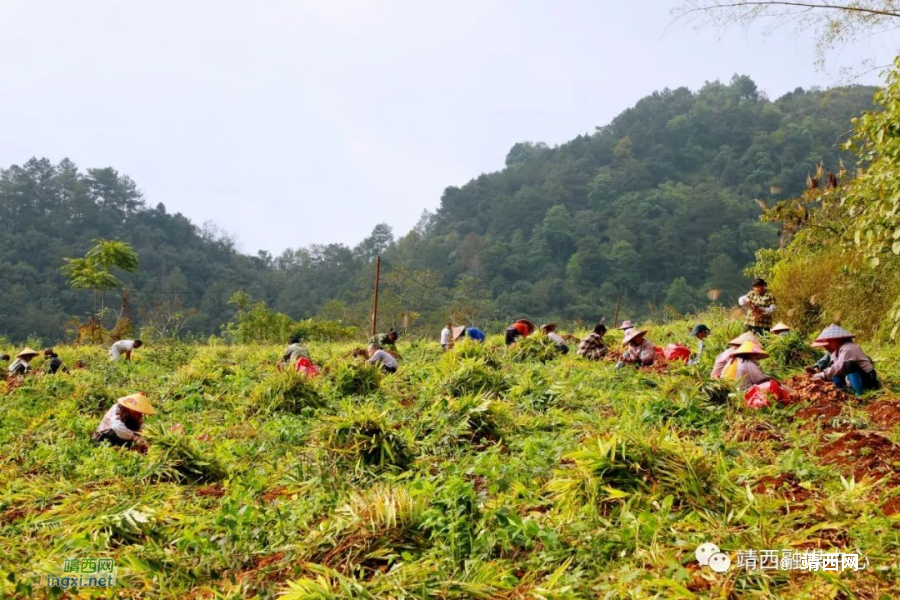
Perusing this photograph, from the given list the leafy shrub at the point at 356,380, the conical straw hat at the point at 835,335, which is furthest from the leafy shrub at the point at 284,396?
the conical straw hat at the point at 835,335

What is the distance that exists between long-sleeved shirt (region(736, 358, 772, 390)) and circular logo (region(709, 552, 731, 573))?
138 inches

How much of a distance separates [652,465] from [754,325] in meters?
6.78

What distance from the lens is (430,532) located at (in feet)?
12.2

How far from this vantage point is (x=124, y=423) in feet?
20.8

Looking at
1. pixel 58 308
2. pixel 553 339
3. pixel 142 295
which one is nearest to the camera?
pixel 553 339

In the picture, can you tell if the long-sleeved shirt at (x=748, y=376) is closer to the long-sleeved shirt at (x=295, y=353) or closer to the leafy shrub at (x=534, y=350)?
the leafy shrub at (x=534, y=350)

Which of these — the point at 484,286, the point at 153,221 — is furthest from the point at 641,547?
the point at 153,221

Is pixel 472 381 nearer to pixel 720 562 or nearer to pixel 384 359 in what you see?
pixel 384 359

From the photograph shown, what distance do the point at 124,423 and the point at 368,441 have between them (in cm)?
294

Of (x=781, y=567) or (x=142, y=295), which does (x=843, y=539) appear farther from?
(x=142, y=295)

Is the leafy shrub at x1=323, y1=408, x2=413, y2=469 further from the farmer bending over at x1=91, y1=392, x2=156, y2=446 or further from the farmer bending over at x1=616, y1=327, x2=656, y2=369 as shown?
the farmer bending over at x1=616, y1=327, x2=656, y2=369

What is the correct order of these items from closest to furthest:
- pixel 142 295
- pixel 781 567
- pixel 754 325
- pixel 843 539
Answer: pixel 781 567, pixel 843 539, pixel 754 325, pixel 142 295

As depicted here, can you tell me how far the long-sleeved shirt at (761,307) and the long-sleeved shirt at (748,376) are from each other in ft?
11.7

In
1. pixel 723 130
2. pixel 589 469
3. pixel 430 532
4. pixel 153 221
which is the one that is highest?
pixel 723 130
